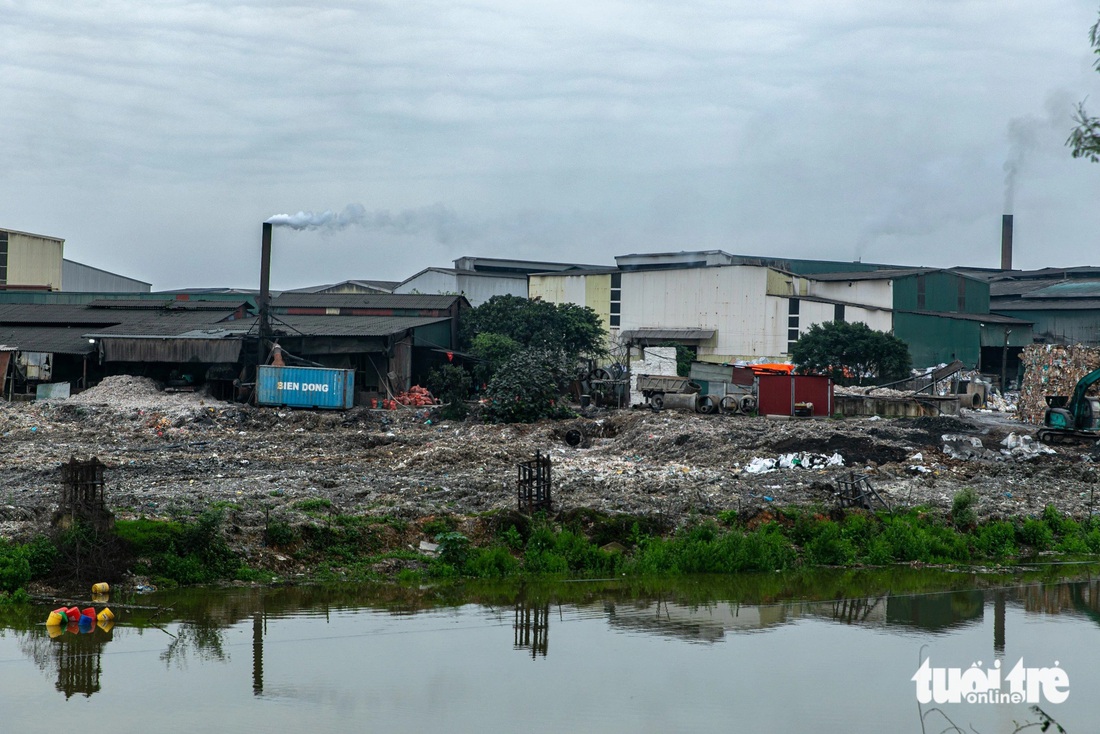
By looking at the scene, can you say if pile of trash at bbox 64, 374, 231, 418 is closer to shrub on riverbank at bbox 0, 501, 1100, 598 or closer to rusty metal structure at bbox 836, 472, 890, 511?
shrub on riverbank at bbox 0, 501, 1100, 598

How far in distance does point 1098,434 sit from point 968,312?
2845 centimetres

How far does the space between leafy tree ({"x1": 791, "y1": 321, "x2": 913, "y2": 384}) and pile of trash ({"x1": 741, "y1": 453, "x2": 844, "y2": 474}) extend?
62.7ft

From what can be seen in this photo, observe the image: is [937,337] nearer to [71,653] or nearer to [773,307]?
[773,307]

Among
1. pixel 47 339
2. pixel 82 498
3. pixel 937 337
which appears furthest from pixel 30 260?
pixel 82 498

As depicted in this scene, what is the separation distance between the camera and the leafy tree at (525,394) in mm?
28703

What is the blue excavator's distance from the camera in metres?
22.9

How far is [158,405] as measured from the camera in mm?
29453

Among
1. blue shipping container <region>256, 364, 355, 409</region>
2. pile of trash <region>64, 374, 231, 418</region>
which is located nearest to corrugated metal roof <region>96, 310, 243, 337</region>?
pile of trash <region>64, 374, 231, 418</region>

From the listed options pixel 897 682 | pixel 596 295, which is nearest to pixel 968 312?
pixel 596 295

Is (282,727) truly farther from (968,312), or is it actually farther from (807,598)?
(968,312)

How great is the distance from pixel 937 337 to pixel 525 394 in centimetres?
2286

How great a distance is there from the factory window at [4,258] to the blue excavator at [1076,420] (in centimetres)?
4423

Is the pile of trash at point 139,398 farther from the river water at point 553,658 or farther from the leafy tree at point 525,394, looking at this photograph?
the river water at point 553,658

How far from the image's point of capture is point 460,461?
20.9 metres
